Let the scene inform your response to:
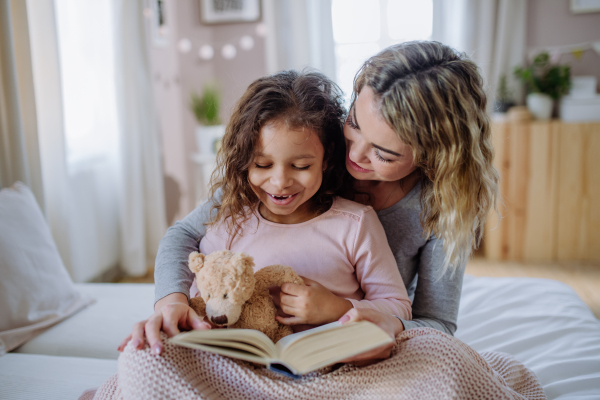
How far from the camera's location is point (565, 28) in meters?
3.03

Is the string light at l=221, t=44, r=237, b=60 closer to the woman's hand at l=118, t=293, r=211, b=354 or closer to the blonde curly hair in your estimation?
the blonde curly hair

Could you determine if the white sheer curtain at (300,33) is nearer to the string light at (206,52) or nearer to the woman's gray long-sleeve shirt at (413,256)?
the string light at (206,52)

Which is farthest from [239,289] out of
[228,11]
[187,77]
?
[228,11]

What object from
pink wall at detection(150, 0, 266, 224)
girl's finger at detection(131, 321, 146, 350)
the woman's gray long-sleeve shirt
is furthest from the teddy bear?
pink wall at detection(150, 0, 266, 224)

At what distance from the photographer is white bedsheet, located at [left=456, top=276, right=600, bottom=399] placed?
1059 mm

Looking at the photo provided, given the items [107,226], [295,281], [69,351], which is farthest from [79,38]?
[295,281]

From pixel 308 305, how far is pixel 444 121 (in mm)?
416

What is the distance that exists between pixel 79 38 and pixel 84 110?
0.38 meters

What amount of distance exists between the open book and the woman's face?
0.35 m

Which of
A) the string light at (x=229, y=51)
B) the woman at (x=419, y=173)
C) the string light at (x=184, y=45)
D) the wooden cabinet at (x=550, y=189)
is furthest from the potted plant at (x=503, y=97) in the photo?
the woman at (x=419, y=173)

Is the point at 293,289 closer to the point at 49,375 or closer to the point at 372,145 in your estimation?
the point at 372,145

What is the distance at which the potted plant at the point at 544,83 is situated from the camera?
2.87 metres

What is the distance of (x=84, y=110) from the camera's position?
2.54 m

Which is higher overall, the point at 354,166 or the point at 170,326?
the point at 354,166
